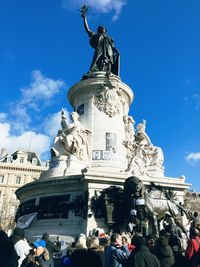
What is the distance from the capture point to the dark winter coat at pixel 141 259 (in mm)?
4770

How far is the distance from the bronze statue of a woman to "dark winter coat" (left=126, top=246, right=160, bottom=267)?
56.4 feet

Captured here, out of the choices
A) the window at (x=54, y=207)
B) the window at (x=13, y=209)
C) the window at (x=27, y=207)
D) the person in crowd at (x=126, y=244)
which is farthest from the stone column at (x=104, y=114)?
the window at (x=13, y=209)

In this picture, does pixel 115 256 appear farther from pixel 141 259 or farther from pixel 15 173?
pixel 15 173

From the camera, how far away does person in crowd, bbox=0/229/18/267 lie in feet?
11.8

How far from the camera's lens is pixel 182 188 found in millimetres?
16203

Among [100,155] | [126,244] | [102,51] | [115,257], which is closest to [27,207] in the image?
[100,155]

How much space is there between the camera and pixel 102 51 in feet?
71.7

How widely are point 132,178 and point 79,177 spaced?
275 centimetres

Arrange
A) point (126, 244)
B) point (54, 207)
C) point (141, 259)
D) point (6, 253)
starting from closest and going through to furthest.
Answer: point (6, 253), point (141, 259), point (126, 244), point (54, 207)

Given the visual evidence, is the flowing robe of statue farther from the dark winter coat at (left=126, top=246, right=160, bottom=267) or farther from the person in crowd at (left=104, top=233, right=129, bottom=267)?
the dark winter coat at (left=126, top=246, right=160, bottom=267)

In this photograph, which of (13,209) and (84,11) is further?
(13,209)

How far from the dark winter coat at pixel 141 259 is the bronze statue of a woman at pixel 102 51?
17201 millimetres

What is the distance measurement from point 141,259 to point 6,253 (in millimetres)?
2093

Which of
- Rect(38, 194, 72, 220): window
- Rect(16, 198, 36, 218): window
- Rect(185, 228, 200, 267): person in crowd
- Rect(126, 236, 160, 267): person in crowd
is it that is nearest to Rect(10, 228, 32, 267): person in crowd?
Rect(126, 236, 160, 267): person in crowd
